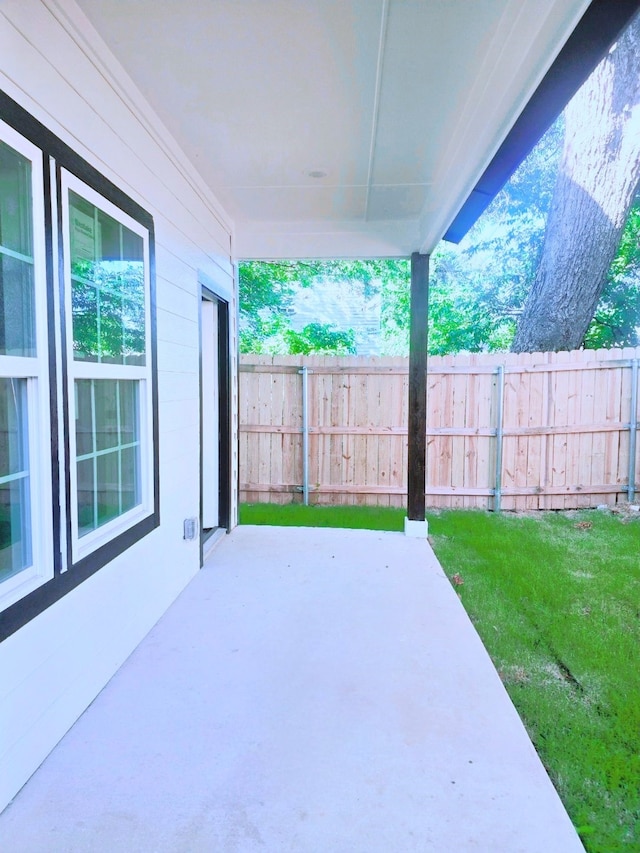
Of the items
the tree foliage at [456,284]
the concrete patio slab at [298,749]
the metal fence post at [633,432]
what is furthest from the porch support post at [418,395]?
the tree foliage at [456,284]

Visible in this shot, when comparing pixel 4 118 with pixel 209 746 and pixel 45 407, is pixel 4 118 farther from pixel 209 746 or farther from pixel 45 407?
pixel 209 746

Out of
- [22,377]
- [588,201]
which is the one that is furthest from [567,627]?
[588,201]

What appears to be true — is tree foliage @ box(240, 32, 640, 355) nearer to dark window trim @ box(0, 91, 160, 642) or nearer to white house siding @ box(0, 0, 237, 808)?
white house siding @ box(0, 0, 237, 808)

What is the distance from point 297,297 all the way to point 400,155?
345 inches

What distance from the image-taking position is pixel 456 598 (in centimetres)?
314

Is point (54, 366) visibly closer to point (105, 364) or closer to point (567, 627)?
point (105, 364)

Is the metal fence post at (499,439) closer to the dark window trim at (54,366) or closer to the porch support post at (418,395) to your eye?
the porch support post at (418,395)

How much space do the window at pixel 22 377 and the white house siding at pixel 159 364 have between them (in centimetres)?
18

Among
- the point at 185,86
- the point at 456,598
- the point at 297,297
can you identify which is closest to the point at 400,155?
the point at 185,86

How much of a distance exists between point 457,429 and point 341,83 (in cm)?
400

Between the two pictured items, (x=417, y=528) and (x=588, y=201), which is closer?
(x=417, y=528)

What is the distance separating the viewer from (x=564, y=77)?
1723 millimetres

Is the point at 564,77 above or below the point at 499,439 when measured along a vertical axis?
above

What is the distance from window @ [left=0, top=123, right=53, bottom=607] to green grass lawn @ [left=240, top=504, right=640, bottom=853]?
76.6 inches
